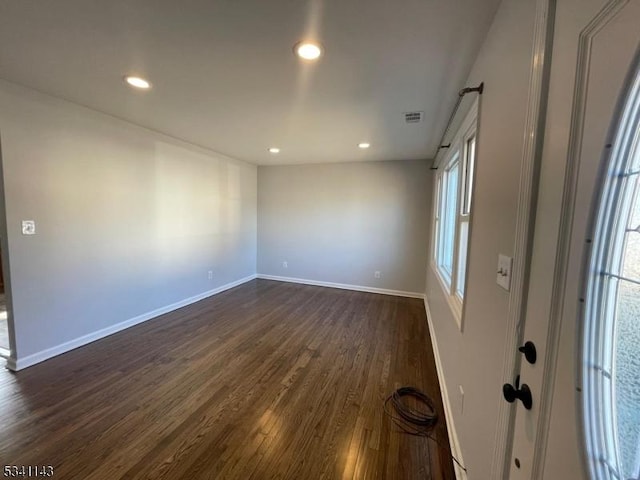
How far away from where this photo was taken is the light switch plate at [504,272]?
3.12ft

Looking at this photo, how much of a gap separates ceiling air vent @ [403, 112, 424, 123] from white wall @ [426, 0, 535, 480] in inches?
36.5

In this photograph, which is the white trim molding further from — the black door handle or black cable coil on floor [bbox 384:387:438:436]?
black cable coil on floor [bbox 384:387:438:436]

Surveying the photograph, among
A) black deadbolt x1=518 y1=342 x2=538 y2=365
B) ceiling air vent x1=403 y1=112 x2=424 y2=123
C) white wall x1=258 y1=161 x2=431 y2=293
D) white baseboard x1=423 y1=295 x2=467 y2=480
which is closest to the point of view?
black deadbolt x1=518 y1=342 x2=538 y2=365

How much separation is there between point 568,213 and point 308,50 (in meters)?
1.61

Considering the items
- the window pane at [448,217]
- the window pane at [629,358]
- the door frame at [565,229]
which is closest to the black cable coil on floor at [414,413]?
the door frame at [565,229]

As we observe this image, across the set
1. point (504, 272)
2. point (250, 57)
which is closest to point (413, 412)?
point (504, 272)

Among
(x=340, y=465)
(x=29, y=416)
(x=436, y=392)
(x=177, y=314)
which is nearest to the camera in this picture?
(x=340, y=465)

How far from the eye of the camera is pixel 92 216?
2.77m

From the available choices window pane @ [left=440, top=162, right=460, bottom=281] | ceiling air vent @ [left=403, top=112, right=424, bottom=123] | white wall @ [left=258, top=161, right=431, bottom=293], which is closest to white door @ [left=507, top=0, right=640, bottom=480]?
ceiling air vent @ [left=403, top=112, right=424, bottom=123]

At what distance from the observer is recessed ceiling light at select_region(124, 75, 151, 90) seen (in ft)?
6.66

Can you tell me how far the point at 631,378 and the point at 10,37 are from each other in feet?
9.68

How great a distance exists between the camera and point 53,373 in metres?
2.29

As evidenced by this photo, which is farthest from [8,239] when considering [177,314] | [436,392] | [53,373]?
[436,392]

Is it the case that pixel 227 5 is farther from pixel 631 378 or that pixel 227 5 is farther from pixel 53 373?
pixel 53 373
